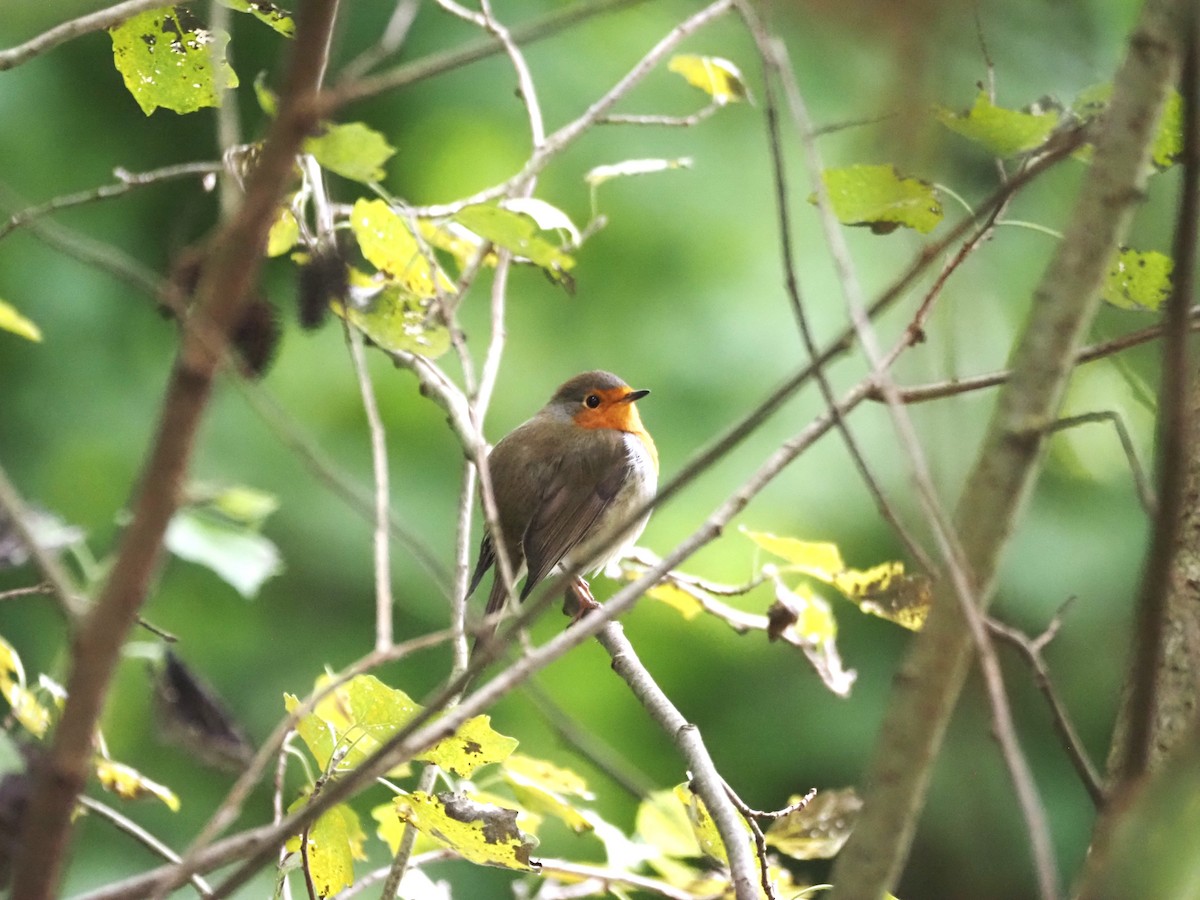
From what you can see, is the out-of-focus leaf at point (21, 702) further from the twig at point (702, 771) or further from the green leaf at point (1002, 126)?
the green leaf at point (1002, 126)

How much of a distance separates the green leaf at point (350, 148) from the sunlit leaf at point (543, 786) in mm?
902

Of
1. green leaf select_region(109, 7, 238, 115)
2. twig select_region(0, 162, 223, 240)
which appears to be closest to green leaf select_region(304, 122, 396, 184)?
twig select_region(0, 162, 223, 240)

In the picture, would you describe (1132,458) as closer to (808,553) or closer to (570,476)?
(808,553)

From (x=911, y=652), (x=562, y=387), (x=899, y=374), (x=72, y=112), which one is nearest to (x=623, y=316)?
(x=562, y=387)

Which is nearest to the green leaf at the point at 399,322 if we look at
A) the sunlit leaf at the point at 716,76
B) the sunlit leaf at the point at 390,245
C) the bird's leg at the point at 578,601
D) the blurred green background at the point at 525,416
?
the sunlit leaf at the point at 390,245

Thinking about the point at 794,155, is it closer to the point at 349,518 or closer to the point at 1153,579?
the point at 349,518

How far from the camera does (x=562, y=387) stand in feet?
12.3

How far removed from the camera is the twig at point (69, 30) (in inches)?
52.6

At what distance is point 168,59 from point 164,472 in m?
1.02

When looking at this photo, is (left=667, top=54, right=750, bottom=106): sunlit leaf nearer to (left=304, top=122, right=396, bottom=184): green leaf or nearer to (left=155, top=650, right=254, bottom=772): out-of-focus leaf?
(left=304, top=122, right=396, bottom=184): green leaf

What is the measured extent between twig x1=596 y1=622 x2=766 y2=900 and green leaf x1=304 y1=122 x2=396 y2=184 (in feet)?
1.70

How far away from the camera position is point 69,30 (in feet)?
4.38

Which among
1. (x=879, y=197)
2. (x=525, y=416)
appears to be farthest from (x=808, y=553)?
(x=525, y=416)

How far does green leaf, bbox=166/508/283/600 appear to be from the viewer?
5.33 feet
